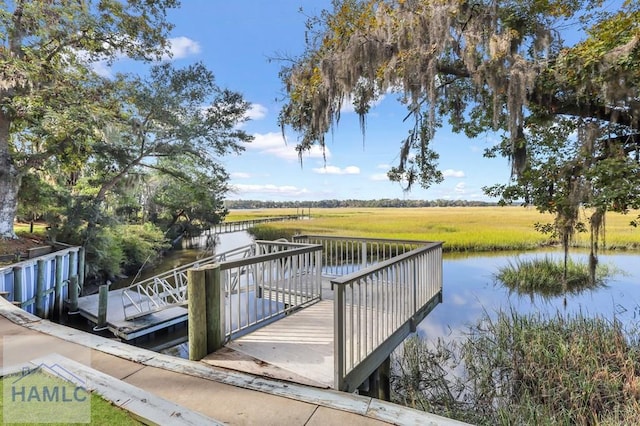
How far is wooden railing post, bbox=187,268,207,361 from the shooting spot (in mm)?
2775

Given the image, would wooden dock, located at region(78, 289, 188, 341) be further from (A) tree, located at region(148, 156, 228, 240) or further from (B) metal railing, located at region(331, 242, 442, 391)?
(A) tree, located at region(148, 156, 228, 240)

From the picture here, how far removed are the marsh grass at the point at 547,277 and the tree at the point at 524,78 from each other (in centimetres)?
556

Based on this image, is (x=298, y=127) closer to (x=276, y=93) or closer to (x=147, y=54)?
(x=276, y=93)

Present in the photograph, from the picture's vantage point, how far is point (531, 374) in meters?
4.14

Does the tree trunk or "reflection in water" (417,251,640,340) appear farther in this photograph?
the tree trunk

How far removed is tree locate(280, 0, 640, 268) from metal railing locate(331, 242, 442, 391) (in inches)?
88.1

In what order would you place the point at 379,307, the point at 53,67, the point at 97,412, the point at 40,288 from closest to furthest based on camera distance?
the point at 97,412
the point at 379,307
the point at 40,288
the point at 53,67

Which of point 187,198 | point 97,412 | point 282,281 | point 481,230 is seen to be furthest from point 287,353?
point 481,230

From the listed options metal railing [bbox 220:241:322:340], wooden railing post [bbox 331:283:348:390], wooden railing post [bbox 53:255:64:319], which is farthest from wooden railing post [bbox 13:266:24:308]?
wooden railing post [bbox 331:283:348:390]

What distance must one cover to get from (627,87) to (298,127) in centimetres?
506

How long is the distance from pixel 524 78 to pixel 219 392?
5076 millimetres

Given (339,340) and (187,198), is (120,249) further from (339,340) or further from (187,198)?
(339,340)

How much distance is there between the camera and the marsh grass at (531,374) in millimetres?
3434

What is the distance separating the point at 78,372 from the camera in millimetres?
2352
